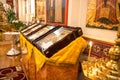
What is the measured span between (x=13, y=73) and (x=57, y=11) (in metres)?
1.75

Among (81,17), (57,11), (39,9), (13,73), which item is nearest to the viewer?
(81,17)

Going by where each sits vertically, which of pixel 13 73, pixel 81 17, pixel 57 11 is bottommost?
pixel 13 73

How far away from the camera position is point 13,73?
11.1 feet

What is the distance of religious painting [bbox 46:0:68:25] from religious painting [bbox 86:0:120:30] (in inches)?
22.7

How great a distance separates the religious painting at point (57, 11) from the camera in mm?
2669

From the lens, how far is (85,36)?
91.1 inches

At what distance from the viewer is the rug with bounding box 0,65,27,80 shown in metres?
3.15

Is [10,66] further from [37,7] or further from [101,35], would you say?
[101,35]

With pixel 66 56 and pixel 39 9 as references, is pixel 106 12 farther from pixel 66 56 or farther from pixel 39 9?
pixel 39 9

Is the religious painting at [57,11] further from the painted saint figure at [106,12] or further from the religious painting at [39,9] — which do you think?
the religious painting at [39,9]

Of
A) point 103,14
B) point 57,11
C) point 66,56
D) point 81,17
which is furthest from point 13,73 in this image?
point 103,14

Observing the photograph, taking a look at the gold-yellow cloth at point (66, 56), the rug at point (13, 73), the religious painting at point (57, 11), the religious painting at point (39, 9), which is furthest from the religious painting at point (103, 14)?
the religious painting at point (39, 9)

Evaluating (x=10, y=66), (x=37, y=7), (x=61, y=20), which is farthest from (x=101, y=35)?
(x=37, y=7)

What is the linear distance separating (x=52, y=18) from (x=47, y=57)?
149cm
